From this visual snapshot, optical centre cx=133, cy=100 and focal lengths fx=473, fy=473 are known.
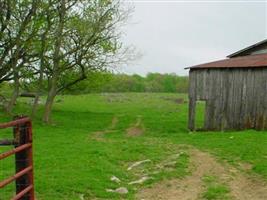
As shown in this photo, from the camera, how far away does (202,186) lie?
1189 cm

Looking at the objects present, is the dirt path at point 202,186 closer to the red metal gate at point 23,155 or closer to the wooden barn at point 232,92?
the red metal gate at point 23,155

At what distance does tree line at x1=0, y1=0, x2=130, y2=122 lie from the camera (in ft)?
105

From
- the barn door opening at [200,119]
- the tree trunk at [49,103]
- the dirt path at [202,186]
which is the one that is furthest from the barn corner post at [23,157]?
the tree trunk at [49,103]

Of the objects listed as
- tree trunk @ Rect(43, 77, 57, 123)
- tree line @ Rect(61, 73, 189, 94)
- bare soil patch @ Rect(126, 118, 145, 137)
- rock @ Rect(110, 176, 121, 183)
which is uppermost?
tree line @ Rect(61, 73, 189, 94)

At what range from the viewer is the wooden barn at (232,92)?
89.5 ft

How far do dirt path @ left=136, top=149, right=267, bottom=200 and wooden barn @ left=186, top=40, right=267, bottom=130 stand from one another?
44.1 ft

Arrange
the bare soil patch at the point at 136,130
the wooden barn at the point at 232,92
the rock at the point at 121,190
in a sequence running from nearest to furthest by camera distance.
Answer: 1. the rock at the point at 121,190
2. the wooden barn at the point at 232,92
3. the bare soil patch at the point at 136,130

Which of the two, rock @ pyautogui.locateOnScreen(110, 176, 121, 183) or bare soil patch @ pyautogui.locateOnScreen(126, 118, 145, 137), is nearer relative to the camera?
rock @ pyautogui.locateOnScreen(110, 176, 121, 183)

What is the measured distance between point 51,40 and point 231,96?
12.9 m

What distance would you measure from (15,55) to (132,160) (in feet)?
64.6

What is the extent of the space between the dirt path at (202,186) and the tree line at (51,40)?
67.9 feet

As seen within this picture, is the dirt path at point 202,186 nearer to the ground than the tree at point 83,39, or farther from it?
nearer to the ground

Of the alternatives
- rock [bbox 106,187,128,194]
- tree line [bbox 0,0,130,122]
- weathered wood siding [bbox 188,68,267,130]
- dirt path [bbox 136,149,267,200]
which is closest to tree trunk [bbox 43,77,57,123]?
tree line [bbox 0,0,130,122]

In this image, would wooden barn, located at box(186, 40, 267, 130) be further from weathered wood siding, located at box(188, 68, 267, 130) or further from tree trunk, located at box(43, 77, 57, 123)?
tree trunk, located at box(43, 77, 57, 123)
